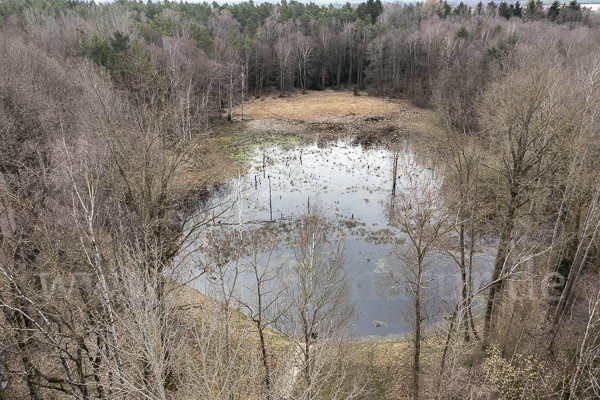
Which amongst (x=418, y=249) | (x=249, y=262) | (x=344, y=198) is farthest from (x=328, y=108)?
(x=249, y=262)

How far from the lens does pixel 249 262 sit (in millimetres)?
13617

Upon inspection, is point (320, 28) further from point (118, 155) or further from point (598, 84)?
point (118, 155)

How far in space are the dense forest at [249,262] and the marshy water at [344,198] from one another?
3.45ft

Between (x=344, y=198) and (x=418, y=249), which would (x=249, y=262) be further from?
(x=344, y=198)

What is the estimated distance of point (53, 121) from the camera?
2236cm

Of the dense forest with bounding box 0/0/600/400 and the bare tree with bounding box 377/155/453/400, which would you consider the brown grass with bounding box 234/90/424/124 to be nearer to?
the dense forest with bounding box 0/0/600/400

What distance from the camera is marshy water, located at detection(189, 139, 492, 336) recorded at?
20.7 metres

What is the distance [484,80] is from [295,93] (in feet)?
101

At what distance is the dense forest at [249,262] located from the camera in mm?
10047

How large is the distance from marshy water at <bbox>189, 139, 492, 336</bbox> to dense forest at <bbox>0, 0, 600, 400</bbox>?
3.45 ft

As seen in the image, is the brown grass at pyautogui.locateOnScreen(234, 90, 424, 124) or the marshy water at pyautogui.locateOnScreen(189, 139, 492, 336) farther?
the brown grass at pyautogui.locateOnScreen(234, 90, 424, 124)

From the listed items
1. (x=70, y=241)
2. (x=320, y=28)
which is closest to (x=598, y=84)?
(x=70, y=241)

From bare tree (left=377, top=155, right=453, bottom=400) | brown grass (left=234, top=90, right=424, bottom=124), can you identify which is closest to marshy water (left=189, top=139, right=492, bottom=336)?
bare tree (left=377, top=155, right=453, bottom=400)

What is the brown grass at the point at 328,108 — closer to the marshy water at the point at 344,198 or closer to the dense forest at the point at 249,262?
the marshy water at the point at 344,198
